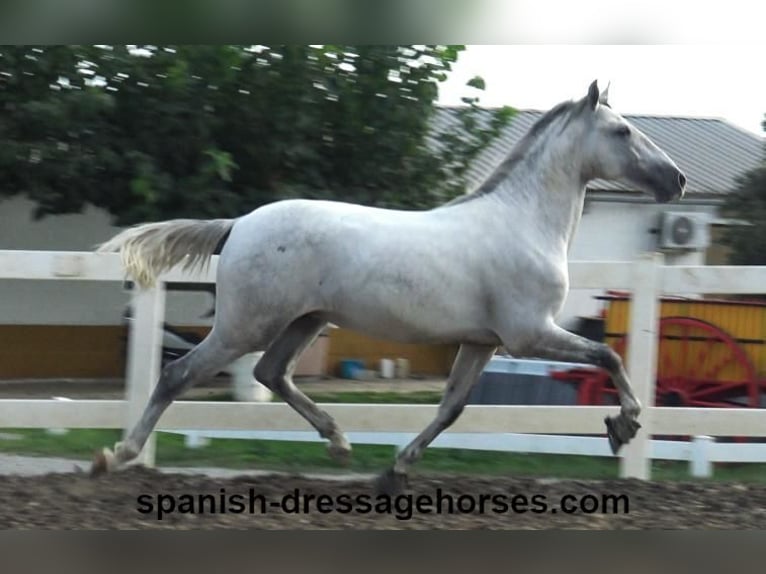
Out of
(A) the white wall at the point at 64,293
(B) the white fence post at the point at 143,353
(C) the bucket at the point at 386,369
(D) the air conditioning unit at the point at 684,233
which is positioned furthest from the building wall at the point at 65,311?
(B) the white fence post at the point at 143,353

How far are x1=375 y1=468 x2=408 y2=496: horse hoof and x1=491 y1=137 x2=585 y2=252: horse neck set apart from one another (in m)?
1.39

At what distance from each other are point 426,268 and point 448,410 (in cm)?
81

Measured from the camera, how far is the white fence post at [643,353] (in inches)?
251

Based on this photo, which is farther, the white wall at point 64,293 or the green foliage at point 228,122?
the white wall at point 64,293

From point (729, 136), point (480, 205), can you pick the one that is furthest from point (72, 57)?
point (729, 136)

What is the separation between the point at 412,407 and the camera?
6.43 metres

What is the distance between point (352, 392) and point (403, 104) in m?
Result: 4.25

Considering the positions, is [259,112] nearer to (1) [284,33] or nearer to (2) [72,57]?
(2) [72,57]

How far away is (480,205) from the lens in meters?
5.78

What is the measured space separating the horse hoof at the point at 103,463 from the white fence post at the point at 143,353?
524 millimetres

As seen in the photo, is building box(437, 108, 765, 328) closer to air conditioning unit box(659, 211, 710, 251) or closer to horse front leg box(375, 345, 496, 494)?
air conditioning unit box(659, 211, 710, 251)

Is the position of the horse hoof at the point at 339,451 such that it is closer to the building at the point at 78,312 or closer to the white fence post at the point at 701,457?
the white fence post at the point at 701,457

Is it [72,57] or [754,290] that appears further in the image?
[72,57]

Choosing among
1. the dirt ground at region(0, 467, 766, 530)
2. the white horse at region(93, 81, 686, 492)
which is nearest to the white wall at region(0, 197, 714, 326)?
the dirt ground at region(0, 467, 766, 530)
